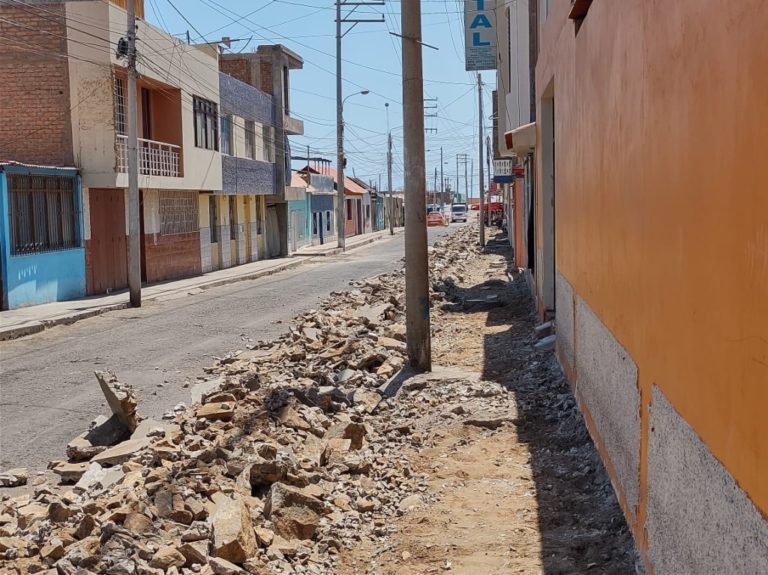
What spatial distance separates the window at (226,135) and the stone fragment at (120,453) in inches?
1068

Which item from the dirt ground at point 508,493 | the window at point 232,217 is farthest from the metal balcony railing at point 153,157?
the dirt ground at point 508,493

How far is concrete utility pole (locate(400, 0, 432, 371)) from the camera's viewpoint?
10508 millimetres

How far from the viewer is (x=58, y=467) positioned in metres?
7.33

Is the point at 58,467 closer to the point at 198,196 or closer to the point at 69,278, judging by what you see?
the point at 69,278

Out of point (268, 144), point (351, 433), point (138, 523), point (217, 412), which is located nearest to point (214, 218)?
point (268, 144)

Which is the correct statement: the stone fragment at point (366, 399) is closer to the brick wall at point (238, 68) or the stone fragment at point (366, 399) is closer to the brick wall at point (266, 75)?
the brick wall at point (266, 75)

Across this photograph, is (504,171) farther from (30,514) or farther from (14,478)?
(30,514)

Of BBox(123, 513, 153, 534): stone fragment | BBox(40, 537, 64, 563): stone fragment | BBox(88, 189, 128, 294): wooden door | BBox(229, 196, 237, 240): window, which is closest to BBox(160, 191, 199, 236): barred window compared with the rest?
BBox(88, 189, 128, 294): wooden door

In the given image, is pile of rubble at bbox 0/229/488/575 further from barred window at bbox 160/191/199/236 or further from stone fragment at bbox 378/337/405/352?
barred window at bbox 160/191/199/236

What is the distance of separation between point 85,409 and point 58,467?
2.33 m

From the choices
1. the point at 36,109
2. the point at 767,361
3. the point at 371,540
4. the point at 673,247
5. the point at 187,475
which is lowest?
the point at 371,540

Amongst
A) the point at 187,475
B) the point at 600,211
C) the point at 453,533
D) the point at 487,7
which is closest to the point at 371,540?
the point at 453,533

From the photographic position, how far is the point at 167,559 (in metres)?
4.66

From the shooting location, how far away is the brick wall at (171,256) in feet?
88.7
